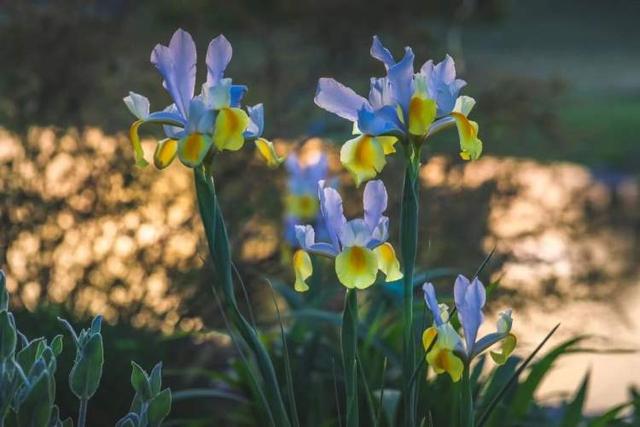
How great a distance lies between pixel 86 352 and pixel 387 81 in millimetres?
589

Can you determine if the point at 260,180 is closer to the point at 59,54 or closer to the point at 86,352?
the point at 59,54

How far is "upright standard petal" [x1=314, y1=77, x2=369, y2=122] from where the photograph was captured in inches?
78.5

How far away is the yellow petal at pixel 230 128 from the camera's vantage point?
191 cm

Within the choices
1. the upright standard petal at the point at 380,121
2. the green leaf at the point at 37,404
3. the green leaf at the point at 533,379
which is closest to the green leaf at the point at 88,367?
the green leaf at the point at 37,404

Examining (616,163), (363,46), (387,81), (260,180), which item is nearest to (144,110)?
(387,81)

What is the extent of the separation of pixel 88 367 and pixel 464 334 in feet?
1.86

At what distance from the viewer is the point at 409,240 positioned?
6.41ft

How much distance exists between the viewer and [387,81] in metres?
1.99

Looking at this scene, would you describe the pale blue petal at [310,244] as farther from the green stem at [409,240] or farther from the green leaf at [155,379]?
the green leaf at [155,379]

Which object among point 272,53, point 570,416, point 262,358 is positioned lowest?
point 570,416

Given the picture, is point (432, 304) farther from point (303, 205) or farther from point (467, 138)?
point (303, 205)

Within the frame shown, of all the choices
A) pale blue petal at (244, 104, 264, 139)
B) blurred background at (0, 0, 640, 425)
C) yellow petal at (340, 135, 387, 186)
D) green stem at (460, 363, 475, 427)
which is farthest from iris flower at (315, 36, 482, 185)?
blurred background at (0, 0, 640, 425)

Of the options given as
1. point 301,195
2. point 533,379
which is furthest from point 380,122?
point 301,195

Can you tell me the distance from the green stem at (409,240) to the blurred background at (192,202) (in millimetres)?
1352
